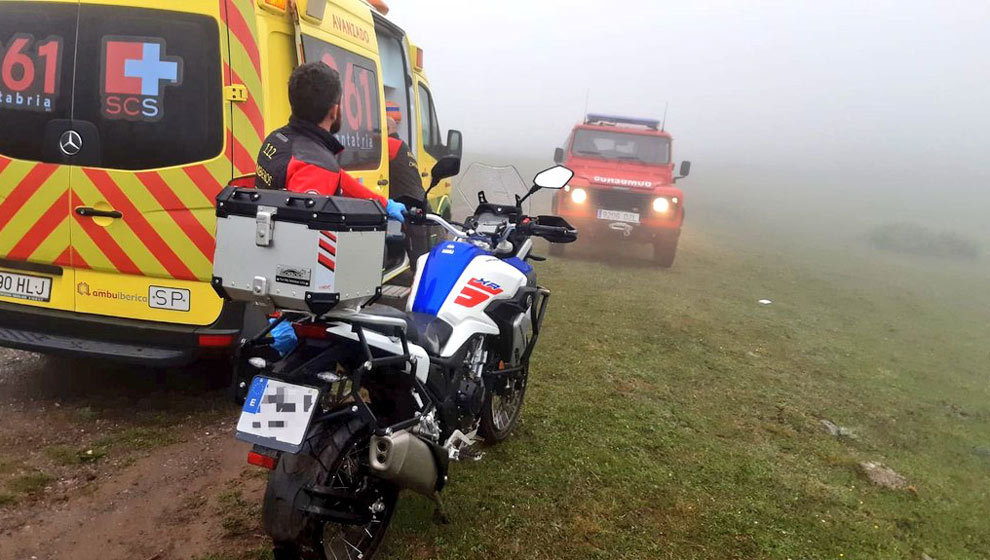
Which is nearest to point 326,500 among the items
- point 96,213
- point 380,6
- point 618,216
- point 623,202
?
point 96,213

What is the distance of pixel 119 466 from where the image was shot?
3.31 metres

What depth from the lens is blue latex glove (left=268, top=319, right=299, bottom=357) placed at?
8.05 ft

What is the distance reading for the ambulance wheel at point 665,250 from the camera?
10.8 m

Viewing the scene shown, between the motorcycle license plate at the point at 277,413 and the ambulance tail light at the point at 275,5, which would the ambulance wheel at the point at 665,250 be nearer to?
the ambulance tail light at the point at 275,5

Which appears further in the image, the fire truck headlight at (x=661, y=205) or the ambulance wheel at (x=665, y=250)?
the ambulance wheel at (x=665, y=250)

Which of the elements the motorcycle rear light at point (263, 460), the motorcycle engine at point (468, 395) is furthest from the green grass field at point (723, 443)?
the motorcycle rear light at point (263, 460)

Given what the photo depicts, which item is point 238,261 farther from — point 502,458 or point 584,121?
point 584,121

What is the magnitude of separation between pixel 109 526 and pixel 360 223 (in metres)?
1.82

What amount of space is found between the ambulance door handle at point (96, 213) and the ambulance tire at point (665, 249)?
8459 millimetres

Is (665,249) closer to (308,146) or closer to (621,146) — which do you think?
(621,146)

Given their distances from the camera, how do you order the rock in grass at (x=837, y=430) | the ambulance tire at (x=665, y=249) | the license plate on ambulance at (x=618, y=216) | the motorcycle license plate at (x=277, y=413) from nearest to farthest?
the motorcycle license plate at (x=277, y=413) → the rock in grass at (x=837, y=430) → the license plate on ambulance at (x=618, y=216) → the ambulance tire at (x=665, y=249)

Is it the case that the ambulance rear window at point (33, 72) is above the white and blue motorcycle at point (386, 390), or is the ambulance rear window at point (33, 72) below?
above

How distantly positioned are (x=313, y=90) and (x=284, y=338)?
1.03 m

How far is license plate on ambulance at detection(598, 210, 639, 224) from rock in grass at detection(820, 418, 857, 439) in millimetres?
5936
